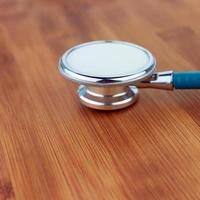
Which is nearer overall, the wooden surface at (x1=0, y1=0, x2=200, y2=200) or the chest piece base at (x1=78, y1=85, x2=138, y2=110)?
the wooden surface at (x1=0, y1=0, x2=200, y2=200)

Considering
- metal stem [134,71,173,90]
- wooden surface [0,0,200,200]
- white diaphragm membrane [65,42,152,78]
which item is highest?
Result: white diaphragm membrane [65,42,152,78]

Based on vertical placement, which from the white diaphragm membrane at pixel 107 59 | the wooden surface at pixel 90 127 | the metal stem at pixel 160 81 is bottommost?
the wooden surface at pixel 90 127

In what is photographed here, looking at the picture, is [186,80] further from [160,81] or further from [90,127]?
[90,127]

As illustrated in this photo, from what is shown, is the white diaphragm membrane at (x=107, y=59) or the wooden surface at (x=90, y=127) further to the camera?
the white diaphragm membrane at (x=107, y=59)

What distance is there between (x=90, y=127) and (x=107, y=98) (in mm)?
46

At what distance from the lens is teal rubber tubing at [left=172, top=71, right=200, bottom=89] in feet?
1.98

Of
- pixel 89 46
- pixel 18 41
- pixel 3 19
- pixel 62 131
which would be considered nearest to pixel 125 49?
pixel 89 46

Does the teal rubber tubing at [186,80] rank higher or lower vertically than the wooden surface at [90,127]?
higher

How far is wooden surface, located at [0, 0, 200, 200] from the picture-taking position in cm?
48

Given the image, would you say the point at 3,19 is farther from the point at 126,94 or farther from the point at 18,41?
the point at 126,94

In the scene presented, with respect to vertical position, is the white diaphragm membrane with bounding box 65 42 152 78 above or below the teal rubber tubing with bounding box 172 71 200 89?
above

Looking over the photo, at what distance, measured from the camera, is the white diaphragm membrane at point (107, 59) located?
1.91 feet

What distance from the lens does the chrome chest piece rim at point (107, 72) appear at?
573 mm

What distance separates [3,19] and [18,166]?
19.3 inches
